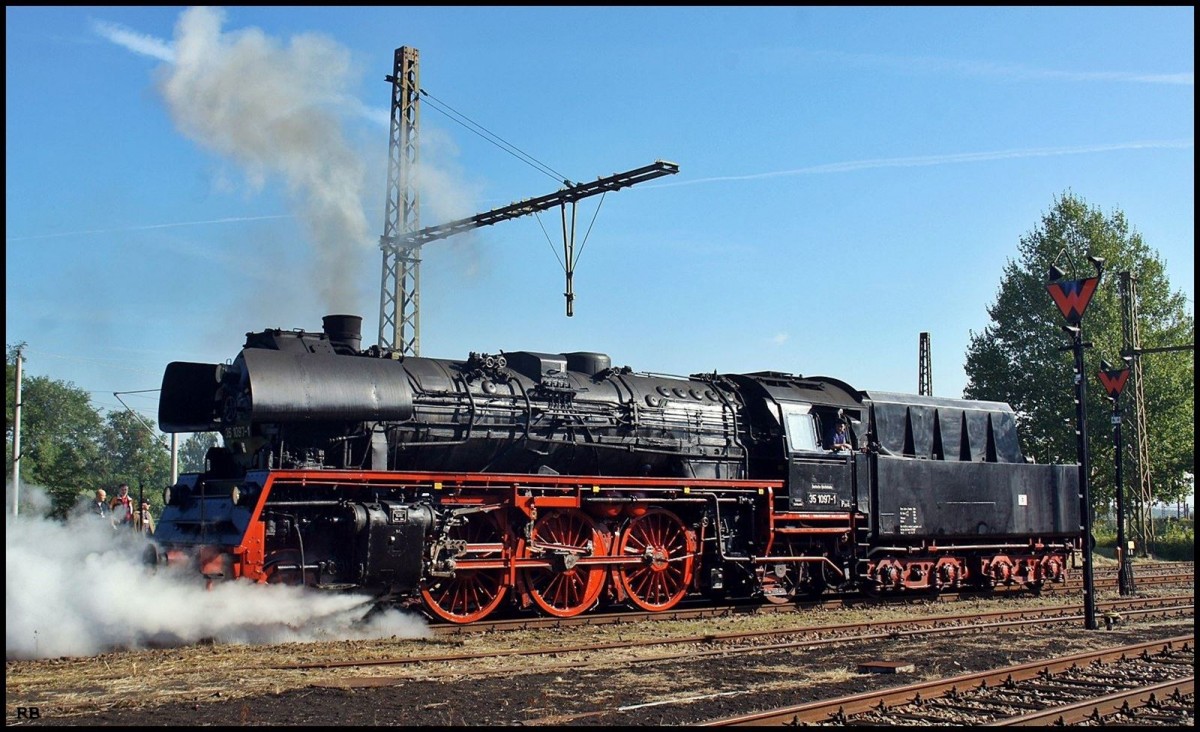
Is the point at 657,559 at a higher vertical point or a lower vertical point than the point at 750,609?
higher

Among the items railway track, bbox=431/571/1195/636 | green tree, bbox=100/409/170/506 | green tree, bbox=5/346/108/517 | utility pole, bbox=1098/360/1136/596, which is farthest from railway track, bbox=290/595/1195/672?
green tree, bbox=100/409/170/506

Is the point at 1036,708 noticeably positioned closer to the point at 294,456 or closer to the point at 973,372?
the point at 294,456

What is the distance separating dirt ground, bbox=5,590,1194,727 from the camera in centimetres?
776

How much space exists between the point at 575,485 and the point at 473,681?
5.10 m

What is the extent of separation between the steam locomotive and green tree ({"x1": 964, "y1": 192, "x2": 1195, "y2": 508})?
2206 cm

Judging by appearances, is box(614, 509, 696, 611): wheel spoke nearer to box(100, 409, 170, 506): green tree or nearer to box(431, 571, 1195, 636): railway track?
box(431, 571, 1195, 636): railway track

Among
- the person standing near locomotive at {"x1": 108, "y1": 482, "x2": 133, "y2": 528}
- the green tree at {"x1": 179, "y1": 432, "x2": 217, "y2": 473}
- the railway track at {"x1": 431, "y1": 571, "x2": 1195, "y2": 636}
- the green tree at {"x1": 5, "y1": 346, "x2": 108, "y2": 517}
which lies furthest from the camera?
the green tree at {"x1": 179, "y1": 432, "x2": 217, "y2": 473}

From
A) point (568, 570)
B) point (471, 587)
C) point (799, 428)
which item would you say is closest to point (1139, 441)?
point (799, 428)

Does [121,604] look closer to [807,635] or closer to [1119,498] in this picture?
[807,635]

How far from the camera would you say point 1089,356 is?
135 feet

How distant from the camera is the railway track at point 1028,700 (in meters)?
7.75

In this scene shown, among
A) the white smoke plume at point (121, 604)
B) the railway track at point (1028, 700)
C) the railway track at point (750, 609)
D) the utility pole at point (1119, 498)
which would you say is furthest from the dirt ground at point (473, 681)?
the utility pole at point (1119, 498)

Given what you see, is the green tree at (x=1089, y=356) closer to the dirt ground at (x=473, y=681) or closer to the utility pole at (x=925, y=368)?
the utility pole at (x=925, y=368)

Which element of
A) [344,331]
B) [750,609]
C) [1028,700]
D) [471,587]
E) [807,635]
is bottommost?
[750,609]
